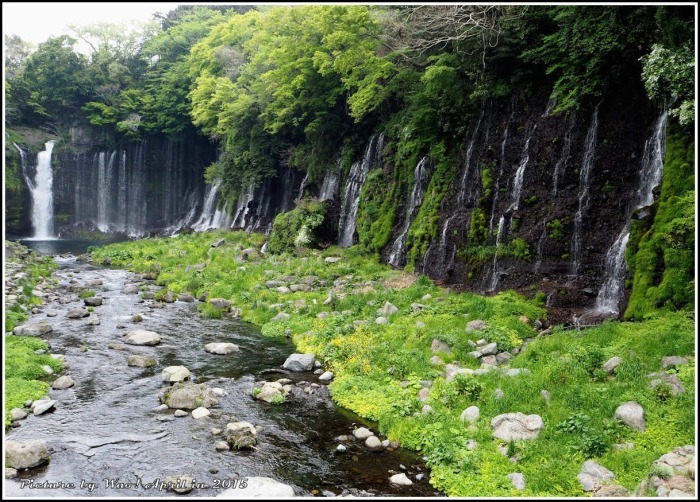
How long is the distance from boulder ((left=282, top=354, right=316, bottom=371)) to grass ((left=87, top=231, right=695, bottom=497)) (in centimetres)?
39

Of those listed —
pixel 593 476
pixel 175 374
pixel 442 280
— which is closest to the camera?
pixel 593 476

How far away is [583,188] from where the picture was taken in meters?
13.8

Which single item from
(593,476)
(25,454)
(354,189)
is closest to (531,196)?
(593,476)

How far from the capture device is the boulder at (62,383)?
9.51m

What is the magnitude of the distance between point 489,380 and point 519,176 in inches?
340

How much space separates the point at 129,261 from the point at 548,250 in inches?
869

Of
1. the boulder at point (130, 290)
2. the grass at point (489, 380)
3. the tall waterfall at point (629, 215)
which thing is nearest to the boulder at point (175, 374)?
the grass at point (489, 380)

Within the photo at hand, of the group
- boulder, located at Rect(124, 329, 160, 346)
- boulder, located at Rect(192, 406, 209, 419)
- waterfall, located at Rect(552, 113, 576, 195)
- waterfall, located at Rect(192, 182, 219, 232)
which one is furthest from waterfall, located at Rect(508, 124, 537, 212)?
waterfall, located at Rect(192, 182, 219, 232)

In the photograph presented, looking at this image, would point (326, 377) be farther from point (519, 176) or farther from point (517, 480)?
point (519, 176)

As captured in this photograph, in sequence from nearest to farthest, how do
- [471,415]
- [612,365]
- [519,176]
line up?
1. [471,415]
2. [612,365]
3. [519,176]

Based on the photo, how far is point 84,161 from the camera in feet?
147

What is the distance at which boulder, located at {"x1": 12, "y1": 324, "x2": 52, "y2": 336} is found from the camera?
12579mm

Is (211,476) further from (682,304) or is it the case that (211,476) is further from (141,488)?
(682,304)

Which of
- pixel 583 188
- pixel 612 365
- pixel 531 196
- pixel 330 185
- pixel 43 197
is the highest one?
pixel 330 185
